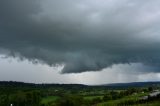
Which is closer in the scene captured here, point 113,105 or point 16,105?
point 113,105

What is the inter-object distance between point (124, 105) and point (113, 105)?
7766 mm

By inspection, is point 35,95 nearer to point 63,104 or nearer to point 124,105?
point 63,104

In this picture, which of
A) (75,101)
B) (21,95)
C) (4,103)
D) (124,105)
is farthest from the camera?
(21,95)

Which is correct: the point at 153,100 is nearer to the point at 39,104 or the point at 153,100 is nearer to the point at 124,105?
the point at 124,105

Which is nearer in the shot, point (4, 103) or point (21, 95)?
point (4, 103)

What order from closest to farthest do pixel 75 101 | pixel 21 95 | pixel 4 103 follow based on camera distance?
1. pixel 75 101
2. pixel 4 103
3. pixel 21 95

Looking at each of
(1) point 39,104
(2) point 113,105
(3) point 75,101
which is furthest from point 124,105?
(1) point 39,104

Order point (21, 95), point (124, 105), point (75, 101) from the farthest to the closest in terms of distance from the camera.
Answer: point (21, 95) → point (75, 101) → point (124, 105)

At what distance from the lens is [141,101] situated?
11838 centimetres

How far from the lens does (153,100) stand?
11688 centimetres

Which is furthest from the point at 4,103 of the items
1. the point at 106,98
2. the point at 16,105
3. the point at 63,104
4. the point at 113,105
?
the point at 113,105

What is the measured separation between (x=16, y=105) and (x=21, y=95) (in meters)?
7.14

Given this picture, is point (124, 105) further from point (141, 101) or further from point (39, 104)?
point (39, 104)

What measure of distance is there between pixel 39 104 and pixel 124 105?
62.4m
